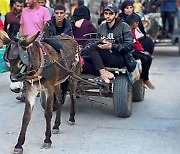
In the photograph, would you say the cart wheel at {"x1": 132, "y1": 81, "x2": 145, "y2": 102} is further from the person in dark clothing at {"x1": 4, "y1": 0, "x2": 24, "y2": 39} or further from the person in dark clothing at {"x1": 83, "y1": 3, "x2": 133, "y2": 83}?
the person in dark clothing at {"x1": 4, "y1": 0, "x2": 24, "y2": 39}

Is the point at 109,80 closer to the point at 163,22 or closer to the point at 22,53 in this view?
the point at 22,53

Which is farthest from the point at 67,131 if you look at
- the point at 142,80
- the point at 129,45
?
the point at 142,80

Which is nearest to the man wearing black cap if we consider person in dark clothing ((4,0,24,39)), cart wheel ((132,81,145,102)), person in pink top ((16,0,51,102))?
person in pink top ((16,0,51,102))

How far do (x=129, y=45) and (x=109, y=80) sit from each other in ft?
1.99

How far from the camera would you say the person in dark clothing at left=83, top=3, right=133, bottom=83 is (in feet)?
25.4

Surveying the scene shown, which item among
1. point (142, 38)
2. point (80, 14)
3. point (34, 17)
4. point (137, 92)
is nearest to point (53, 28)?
point (34, 17)

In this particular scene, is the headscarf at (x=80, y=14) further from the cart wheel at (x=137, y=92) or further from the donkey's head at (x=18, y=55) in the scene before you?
the donkey's head at (x=18, y=55)

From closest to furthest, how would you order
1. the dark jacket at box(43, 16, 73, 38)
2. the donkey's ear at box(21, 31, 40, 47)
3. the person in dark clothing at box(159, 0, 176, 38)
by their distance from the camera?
the donkey's ear at box(21, 31, 40, 47), the dark jacket at box(43, 16, 73, 38), the person in dark clothing at box(159, 0, 176, 38)

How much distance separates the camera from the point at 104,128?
746 cm

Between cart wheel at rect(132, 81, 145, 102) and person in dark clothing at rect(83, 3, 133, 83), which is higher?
person in dark clothing at rect(83, 3, 133, 83)

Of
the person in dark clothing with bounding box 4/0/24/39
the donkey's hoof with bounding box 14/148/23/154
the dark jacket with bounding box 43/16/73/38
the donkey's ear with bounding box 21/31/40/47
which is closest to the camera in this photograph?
the donkey's ear with bounding box 21/31/40/47

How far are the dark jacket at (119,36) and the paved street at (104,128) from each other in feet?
3.67

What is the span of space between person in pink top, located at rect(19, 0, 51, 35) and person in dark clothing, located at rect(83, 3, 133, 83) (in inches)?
49.4

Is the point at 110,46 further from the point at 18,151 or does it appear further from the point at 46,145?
the point at 18,151
